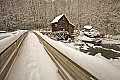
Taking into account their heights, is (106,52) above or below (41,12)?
below

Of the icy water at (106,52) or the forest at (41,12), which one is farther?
the forest at (41,12)

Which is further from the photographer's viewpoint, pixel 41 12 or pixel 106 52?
pixel 41 12

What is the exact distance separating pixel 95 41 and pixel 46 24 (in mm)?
33275

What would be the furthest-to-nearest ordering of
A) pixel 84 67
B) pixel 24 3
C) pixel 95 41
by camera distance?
1. pixel 24 3
2. pixel 95 41
3. pixel 84 67

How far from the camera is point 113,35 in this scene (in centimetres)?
3459


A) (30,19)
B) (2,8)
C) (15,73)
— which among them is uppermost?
(2,8)

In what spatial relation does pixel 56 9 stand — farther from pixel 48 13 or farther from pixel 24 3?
pixel 24 3

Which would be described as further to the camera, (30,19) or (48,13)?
(48,13)

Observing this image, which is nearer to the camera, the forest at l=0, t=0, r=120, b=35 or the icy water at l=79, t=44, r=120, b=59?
the icy water at l=79, t=44, r=120, b=59

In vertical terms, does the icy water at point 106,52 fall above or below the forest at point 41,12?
below

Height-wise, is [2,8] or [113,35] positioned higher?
[2,8]

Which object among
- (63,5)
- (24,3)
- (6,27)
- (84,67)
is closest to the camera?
(84,67)

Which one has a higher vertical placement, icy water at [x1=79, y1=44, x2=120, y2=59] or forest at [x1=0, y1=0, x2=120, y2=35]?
forest at [x1=0, y1=0, x2=120, y2=35]

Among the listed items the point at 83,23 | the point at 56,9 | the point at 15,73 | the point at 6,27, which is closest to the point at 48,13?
the point at 56,9
